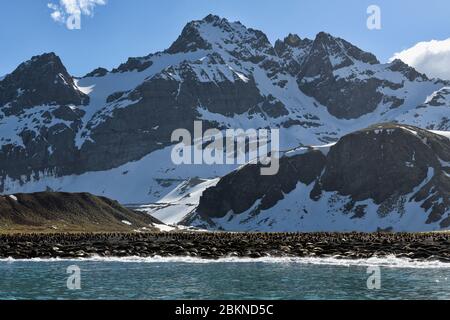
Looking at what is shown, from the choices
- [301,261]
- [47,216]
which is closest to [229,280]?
[301,261]

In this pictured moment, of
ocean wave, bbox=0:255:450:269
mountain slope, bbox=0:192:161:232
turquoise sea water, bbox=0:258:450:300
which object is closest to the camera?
turquoise sea water, bbox=0:258:450:300

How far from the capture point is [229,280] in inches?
1896

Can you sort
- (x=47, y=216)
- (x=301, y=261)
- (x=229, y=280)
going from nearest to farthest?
(x=229, y=280), (x=301, y=261), (x=47, y=216)

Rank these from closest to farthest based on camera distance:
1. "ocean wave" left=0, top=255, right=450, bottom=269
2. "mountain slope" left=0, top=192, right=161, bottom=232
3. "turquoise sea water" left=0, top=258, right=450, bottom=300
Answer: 1. "turquoise sea water" left=0, top=258, right=450, bottom=300
2. "ocean wave" left=0, top=255, right=450, bottom=269
3. "mountain slope" left=0, top=192, right=161, bottom=232

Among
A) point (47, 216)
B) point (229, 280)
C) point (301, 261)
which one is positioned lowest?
point (301, 261)

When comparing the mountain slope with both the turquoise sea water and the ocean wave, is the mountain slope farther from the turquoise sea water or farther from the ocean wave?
the turquoise sea water

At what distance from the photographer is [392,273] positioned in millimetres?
52219

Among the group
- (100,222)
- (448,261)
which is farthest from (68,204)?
(448,261)

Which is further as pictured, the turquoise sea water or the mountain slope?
the mountain slope

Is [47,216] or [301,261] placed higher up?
[47,216]

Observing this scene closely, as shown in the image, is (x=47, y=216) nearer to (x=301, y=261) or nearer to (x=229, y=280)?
(x=301, y=261)

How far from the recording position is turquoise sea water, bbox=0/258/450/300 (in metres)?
39.6

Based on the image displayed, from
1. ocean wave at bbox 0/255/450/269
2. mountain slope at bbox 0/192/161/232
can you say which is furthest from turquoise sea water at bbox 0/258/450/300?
mountain slope at bbox 0/192/161/232
